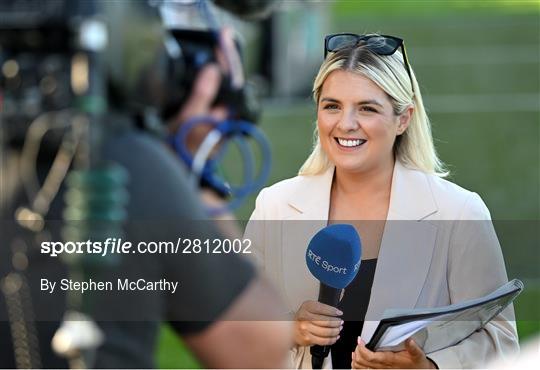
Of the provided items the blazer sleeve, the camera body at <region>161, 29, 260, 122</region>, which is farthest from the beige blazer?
the camera body at <region>161, 29, 260, 122</region>

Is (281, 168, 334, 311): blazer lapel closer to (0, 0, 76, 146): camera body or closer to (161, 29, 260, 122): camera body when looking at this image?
(161, 29, 260, 122): camera body

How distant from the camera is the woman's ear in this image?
9.28 feet

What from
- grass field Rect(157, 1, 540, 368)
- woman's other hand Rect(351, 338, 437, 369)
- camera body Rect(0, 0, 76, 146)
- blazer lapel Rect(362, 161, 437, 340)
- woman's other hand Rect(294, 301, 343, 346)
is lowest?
grass field Rect(157, 1, 540, 368)

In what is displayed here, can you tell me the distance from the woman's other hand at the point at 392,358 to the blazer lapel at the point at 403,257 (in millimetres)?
79

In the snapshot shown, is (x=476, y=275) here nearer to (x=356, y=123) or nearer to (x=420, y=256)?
(x=420, y=256)

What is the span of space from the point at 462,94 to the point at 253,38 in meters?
2.43

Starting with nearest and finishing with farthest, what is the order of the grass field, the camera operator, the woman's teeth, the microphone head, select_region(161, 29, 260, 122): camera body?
1. the camera operator
2. the microphone head
3. the woman's teeth
4. select_region(161, 29, 260, 122): camera body
5. the grass field

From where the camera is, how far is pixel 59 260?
7.27ft

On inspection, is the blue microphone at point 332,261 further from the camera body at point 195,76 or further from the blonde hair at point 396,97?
the camera body at point 195,76

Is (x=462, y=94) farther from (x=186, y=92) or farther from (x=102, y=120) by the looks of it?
(x=102, y=120)

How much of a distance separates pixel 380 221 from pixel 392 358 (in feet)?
0.93

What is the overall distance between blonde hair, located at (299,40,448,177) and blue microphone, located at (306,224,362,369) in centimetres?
19

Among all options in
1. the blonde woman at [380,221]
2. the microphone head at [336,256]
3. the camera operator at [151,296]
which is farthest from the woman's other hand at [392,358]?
the camera operator at [151,296]

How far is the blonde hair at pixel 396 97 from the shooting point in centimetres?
279
